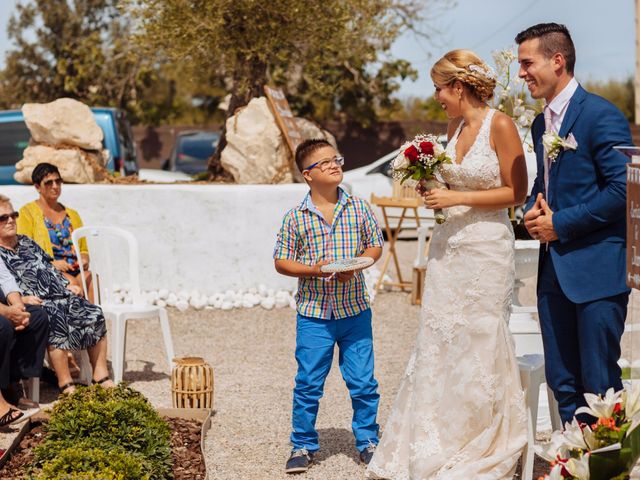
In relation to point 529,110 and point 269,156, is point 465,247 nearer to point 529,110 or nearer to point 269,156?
point 529,110

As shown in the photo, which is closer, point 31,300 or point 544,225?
point 544,225

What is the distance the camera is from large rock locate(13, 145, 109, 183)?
11086 mm

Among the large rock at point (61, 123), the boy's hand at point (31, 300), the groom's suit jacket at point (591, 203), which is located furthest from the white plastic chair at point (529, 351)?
the large rock at point (61, 123)

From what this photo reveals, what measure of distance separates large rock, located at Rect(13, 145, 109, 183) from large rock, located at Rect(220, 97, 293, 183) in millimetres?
1385

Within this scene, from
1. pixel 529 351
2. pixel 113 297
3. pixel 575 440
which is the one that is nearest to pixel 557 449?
pixel 575 440

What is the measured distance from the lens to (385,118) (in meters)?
28.3

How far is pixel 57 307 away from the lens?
7.18 metres

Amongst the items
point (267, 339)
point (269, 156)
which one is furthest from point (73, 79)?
point (267, 339)

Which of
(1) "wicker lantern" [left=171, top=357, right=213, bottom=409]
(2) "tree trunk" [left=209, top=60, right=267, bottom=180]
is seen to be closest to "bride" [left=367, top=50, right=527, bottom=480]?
(1) "wicker lantern" [left=171, top=357, right=213, bottom=409]

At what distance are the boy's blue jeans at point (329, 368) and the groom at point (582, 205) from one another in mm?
1291

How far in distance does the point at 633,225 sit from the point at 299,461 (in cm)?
236

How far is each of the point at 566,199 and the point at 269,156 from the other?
23.6 ft

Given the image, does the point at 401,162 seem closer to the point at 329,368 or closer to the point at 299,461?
the point at 329,368

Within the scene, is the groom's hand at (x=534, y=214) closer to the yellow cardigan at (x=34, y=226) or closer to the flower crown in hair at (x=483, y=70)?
the flower crown in hair at (x=483, y=70)
